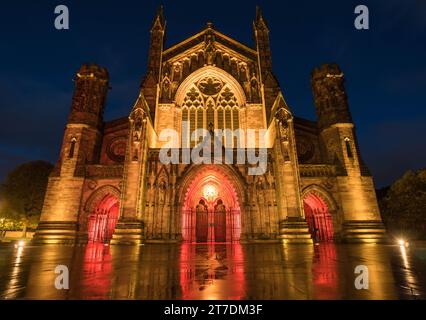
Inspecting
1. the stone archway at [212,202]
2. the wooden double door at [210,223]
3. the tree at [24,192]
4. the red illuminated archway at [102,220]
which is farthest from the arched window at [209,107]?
the tree at [24,192]

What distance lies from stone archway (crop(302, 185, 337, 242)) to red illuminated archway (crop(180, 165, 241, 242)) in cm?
640

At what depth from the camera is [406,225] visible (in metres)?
27.2

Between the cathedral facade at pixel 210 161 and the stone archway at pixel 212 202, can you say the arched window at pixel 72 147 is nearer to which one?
the cathedral facade at pixel 210 161

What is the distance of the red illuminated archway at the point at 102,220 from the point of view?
20109 mm

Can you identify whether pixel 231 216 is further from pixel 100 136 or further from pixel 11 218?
pixel 11 218

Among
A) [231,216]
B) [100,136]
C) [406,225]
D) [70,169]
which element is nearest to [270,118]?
[231,216]

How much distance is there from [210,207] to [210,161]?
4.32 meters

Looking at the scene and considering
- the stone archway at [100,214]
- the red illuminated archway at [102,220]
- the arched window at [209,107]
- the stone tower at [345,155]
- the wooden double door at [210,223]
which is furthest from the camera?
the arched window at [209,107]

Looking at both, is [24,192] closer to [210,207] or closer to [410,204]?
[210,207]

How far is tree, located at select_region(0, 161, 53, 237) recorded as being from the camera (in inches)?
1211

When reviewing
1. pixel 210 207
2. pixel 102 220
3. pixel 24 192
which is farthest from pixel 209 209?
pixel 24 192

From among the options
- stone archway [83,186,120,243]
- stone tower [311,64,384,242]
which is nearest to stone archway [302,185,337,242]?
stone tower [311,64,384,242]

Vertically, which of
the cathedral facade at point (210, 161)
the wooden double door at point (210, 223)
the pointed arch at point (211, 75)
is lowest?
the wooden double door at point (210, 223)

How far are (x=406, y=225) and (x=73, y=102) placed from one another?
38.2 meters
